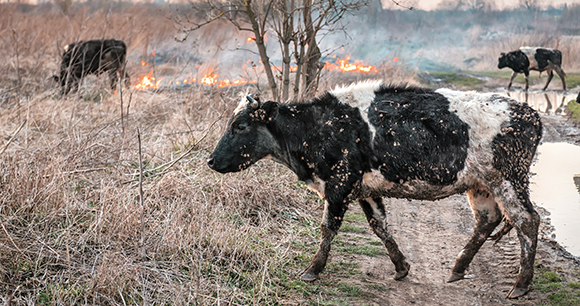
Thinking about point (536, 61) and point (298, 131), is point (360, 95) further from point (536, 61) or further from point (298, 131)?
point (536, 61)

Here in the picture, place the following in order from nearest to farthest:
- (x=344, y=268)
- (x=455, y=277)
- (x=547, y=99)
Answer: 1. (x=455, y=277)
2. (x=344, y=268)
3. (x=547, y=99)

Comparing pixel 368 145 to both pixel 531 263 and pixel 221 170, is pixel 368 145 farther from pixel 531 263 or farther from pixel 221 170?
pixel 531 263

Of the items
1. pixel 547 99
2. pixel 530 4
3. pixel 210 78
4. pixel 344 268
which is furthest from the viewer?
pixel 530 4

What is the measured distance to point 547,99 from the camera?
17.7 metres

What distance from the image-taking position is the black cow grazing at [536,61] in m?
19.9

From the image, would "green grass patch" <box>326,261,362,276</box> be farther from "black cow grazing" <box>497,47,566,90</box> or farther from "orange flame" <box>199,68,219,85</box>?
"black cow grazing" <box>497,47,566,90</box>

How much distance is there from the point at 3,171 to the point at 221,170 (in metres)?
2.42

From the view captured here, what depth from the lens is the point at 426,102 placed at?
457 cm

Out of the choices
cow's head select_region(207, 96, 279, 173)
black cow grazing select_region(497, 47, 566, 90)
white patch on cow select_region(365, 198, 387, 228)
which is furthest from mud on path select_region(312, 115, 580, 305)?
black cow grazing select_region(497, 47, 566, 90)

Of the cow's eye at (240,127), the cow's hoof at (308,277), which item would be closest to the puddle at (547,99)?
the cow's hoof at (308,277)

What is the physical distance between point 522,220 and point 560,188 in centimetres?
401

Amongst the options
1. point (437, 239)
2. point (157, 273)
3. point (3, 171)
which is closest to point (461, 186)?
point (437, 239)

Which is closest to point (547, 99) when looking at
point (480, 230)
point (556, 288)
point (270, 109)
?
point (480, 230)

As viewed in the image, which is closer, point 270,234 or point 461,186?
point 461,186
